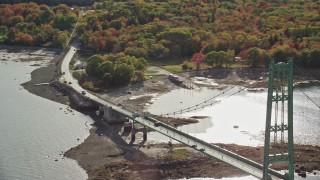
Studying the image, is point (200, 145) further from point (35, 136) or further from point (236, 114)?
point (35, 136)

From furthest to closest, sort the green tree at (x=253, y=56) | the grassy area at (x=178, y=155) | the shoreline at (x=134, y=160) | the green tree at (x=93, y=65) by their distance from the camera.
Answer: the green tree at (x=253, y=56) < the green tree at (x=93, y=65) < the grassy area at (x=178, y=155) < the shoreline at (x=134, y=160)

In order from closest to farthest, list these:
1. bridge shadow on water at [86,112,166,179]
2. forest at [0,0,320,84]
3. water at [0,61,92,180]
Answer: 1. bridge shadow on water at [86,112,166,179]
2. water at [0,61,92,180]
3. forest at [0,0,320,84]

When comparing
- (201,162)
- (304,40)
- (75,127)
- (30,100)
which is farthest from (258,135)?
(304,40)

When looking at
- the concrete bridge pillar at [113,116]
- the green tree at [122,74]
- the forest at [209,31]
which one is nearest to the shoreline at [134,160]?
the concrete bridge pillar at [113,116]

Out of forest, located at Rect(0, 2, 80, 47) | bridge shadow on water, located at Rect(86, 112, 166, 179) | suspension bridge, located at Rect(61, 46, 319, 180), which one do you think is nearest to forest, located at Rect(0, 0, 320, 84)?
forest, located at Rect(0, 2, 80, 47)

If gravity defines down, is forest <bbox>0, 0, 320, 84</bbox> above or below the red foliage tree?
above

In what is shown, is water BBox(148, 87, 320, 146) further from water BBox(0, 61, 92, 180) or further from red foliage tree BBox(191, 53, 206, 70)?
red foliage tree BBox(191, 53, 206, 70)

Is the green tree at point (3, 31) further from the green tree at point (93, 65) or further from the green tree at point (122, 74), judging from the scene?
the green tree at point (122, 74)
